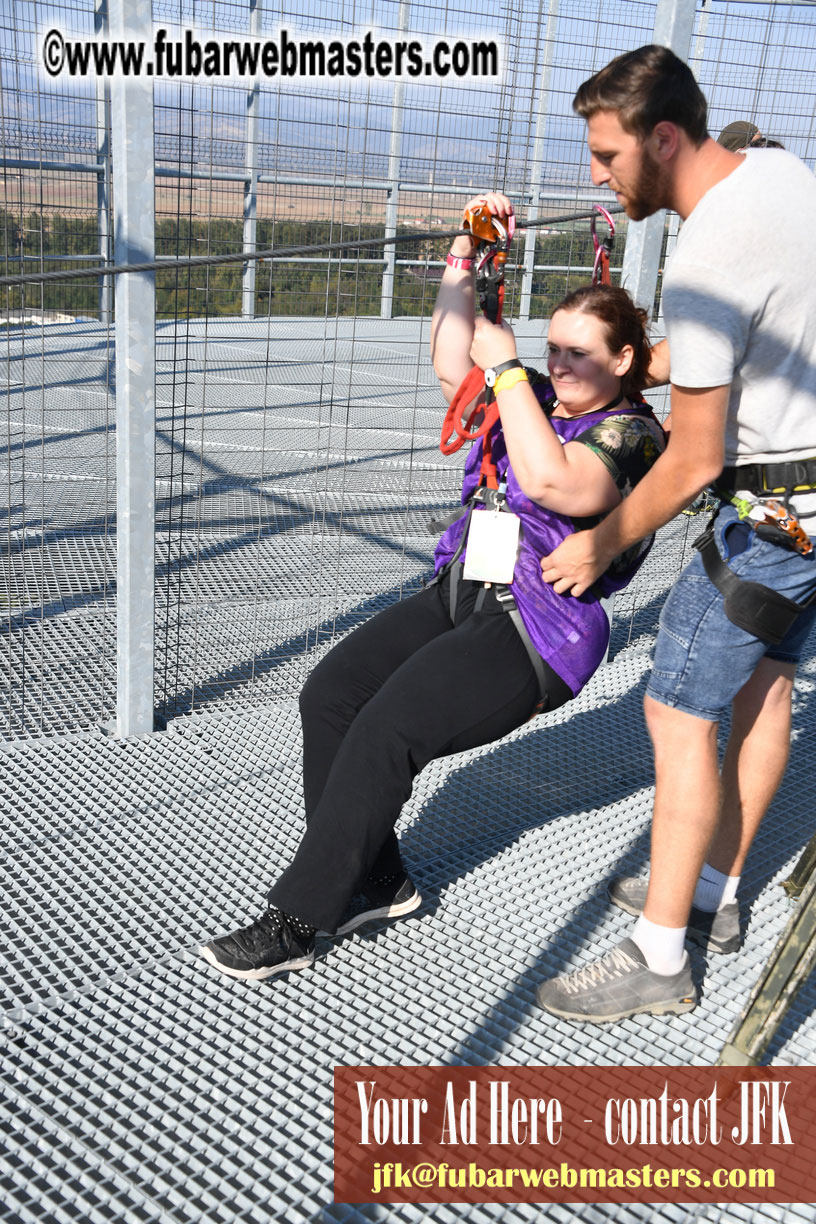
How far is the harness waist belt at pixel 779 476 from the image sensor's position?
180cm

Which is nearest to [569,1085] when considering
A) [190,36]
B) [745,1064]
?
[745,1064]

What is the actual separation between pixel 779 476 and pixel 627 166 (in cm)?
56

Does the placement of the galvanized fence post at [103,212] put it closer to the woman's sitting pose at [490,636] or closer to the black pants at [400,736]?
the woman's sitting pose at [490,636]

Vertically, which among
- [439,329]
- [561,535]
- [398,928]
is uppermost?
[439,329]

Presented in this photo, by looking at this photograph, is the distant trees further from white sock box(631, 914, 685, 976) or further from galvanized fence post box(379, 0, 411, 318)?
white sock box(631, 914, 685, 976)

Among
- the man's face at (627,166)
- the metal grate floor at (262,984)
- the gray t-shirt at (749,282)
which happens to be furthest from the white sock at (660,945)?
the man's face at (627,166)

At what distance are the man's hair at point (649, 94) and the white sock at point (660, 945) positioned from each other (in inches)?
52.4

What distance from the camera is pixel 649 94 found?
5.49 ft

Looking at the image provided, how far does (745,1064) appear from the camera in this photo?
71.4 inches

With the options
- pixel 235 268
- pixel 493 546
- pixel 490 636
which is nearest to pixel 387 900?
pixel 490 636

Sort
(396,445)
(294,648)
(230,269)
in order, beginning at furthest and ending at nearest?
(230,269) → (396,445) → (294,648)

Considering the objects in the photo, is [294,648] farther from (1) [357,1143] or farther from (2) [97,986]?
(1) [357,1143]

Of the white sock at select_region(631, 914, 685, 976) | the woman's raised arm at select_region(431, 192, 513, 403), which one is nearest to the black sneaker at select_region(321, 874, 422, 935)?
the white sock at select_region(631, 914, 685, 976)

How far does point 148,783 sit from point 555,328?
1.46m
